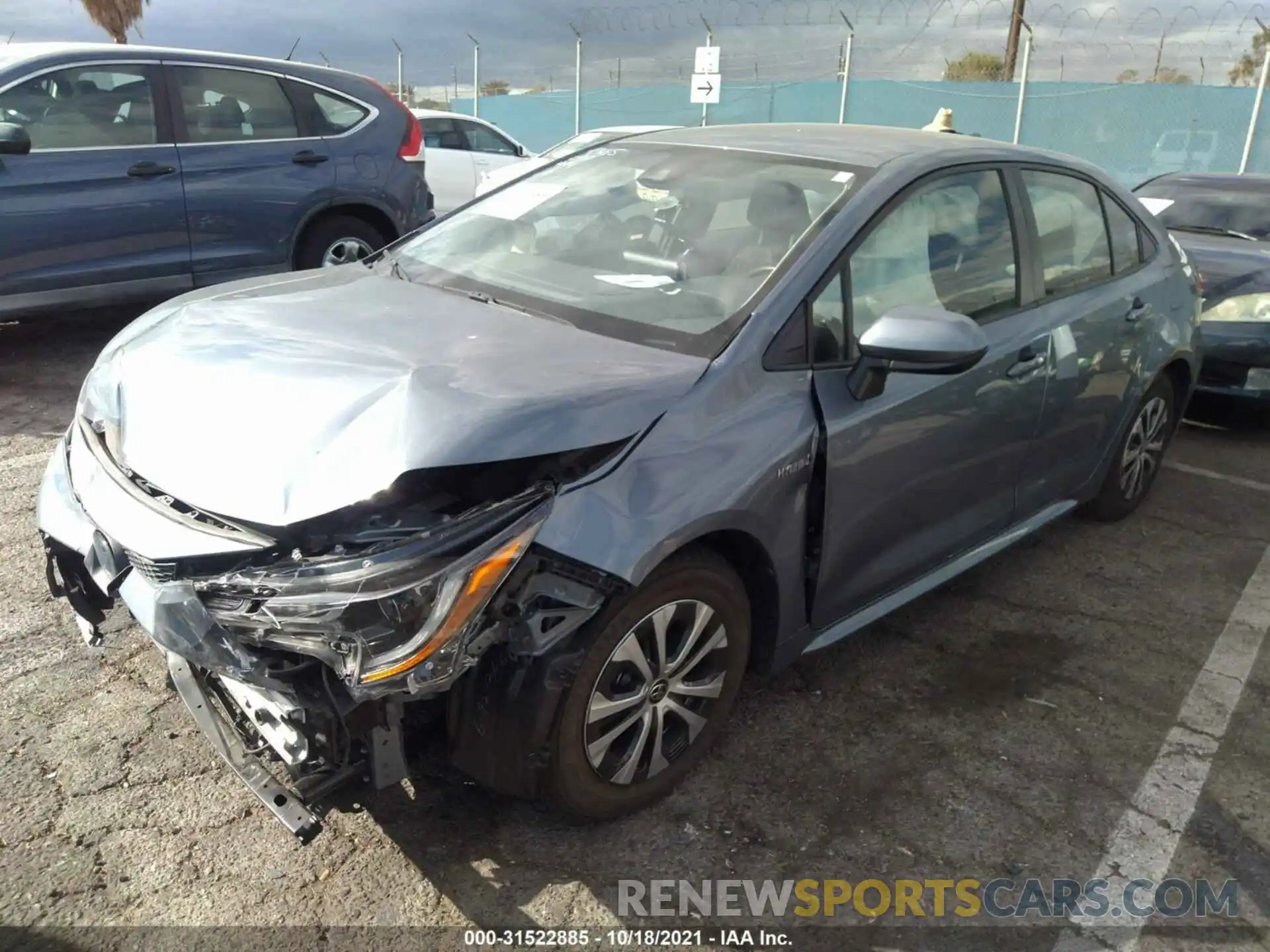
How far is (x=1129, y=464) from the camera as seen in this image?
4.50 metres

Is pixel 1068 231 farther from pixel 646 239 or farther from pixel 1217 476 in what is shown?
pixel 1217 476

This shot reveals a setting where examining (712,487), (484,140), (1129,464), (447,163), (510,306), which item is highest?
(510,306)

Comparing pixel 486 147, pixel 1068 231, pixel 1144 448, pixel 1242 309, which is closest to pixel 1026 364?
pixel 1068 231

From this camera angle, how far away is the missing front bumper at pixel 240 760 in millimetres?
2045

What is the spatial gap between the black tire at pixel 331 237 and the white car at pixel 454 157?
483 centimetres

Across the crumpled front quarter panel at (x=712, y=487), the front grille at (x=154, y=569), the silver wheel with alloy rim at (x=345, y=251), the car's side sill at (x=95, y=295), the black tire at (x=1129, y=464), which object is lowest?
the black tire at (x=1129, y=464)

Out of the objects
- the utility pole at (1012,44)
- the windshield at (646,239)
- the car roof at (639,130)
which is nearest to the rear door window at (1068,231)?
the windshield at (646,239)

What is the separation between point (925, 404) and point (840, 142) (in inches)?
38.3

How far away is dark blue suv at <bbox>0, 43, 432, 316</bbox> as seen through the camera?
18.1ft

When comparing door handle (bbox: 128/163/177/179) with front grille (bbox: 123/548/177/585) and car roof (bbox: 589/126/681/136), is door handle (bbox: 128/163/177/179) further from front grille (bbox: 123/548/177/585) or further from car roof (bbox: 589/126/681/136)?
front grille (bbox: 123/548/177/585)

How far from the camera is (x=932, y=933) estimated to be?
231 cm

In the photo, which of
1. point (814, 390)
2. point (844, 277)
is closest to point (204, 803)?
point (814, 390)

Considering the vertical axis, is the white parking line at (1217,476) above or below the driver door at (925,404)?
below

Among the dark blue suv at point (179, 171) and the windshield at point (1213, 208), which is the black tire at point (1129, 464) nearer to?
the windshield at point (1213, 208)
